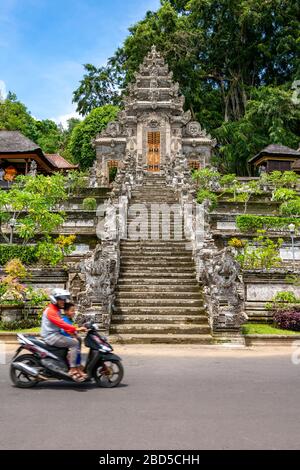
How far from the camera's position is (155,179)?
93.8ft

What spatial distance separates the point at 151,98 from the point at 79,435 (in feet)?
111

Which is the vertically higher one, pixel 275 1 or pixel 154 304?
pixel 275 1

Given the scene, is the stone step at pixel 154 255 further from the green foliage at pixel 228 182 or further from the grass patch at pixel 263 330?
the green foliage at pixel 228 182

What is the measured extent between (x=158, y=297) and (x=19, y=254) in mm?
5609

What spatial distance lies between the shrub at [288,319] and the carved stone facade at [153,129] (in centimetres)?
2374

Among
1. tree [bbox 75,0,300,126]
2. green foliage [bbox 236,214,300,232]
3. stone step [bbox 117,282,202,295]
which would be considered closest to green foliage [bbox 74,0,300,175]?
tree [bbox 75,0,300,126]

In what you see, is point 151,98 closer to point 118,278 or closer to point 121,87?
point 121,87

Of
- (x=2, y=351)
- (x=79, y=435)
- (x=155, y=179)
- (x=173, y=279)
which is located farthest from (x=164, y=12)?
(x=79, y=435)

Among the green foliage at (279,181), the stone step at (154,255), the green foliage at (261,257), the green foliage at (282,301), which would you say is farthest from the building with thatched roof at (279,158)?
the green foliage at (282,301)

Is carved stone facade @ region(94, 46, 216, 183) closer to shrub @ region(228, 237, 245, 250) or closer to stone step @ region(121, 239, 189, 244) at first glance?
shrub @ region(228, 237, 245, 250)

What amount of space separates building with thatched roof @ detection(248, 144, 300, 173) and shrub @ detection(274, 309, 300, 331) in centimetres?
2453

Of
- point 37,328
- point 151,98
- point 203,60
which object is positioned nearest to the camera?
point 37,328

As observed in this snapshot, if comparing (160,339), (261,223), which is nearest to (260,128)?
(261,223)

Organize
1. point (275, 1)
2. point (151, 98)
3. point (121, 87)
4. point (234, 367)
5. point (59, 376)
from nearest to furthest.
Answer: point (59, 376) < point (234, 367) < point (151, 98) < point (275, 1) < point (121, 87)
